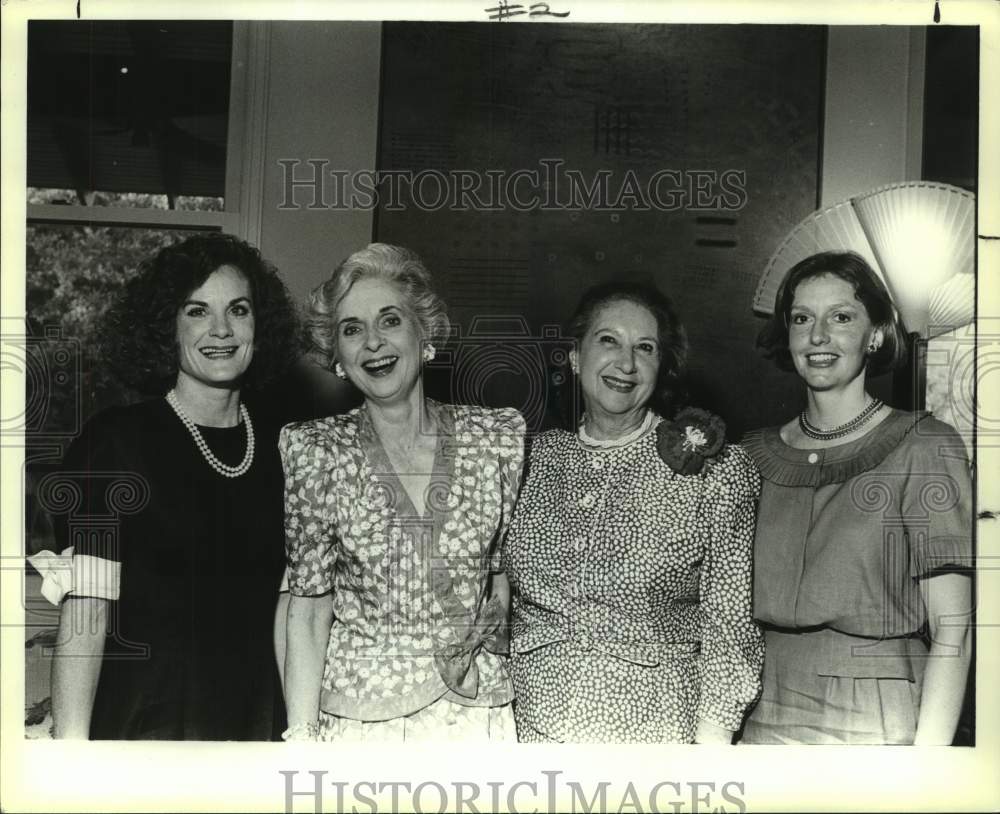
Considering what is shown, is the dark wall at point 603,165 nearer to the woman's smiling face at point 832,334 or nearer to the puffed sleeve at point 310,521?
the woman's smiling face at point 832,334

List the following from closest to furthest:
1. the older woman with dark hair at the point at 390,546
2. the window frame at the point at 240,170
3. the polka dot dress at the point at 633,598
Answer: the polka dot dress at the point at 633,598 < the older woman with dark hair at the point at 390,546 < the window frame at the point at 240,170

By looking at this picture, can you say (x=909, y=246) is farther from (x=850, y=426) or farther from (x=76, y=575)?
(x=76, y=575)

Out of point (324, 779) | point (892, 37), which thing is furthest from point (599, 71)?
point (324, 779)

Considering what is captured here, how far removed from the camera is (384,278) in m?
2.90

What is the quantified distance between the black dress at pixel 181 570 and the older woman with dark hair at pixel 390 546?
0.09 meters

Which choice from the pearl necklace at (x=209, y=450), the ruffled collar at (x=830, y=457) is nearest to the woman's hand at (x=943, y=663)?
the ruffled collar at (x=830, y=457)

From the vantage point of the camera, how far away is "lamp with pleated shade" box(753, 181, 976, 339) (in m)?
2.95

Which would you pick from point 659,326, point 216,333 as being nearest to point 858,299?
point 659,326

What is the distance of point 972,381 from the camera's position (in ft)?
9.84

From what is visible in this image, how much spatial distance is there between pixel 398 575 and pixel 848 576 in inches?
49.0

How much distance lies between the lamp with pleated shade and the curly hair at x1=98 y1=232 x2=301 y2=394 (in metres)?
1.37

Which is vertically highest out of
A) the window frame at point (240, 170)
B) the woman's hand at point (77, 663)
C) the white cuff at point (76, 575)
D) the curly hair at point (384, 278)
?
the window frame at point (240, 170)

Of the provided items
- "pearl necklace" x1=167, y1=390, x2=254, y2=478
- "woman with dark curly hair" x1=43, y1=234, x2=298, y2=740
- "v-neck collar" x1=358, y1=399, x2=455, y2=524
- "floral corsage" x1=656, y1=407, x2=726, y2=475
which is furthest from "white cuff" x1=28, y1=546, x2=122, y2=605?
"floral corsage" x1=656, y1=407, x2=726, y2=475

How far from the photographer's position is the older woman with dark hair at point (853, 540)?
284 cm
